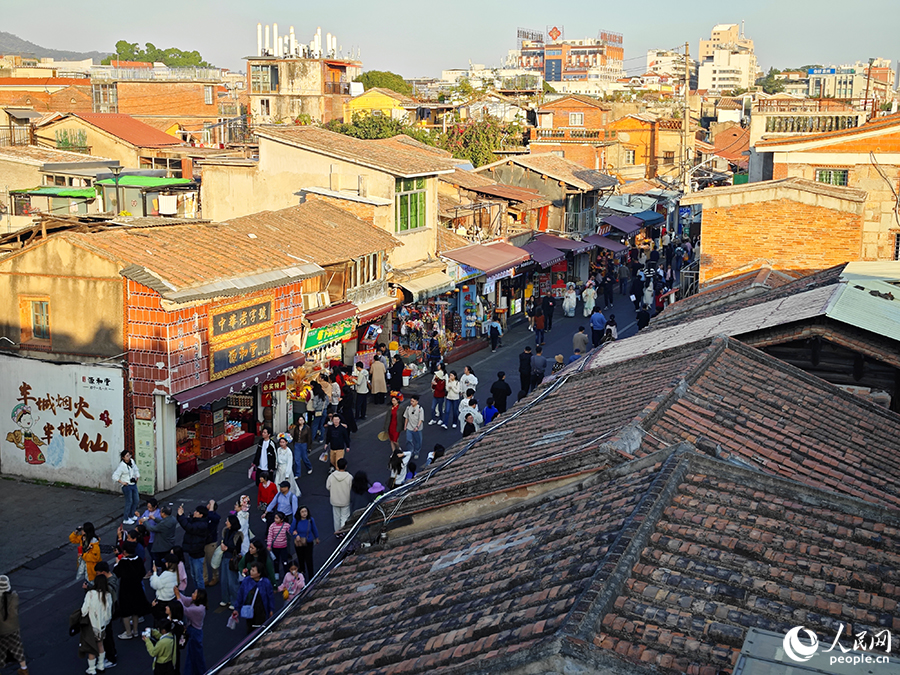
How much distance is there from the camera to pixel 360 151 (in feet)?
90.2

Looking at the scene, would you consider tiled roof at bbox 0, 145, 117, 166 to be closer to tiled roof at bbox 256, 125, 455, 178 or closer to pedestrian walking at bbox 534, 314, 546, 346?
tiled roof at bbox 256, 125, 455, 178

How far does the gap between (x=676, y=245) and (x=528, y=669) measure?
39656 millimetres

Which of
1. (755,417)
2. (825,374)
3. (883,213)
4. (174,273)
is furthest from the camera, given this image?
(883,213)

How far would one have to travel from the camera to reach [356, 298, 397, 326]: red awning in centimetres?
2400

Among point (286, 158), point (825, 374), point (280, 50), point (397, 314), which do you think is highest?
point (280, 50)

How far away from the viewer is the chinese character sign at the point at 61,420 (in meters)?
17.5

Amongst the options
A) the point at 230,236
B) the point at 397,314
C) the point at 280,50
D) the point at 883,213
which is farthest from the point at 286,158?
the point at 280,50

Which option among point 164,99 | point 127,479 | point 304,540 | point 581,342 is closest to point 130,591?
→ point 304,540

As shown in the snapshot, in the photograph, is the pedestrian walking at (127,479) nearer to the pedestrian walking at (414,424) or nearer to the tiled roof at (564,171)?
the pedestrian walking at (414,424)

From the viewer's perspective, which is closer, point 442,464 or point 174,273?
point 442,464

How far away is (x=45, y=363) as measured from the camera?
58.4ft

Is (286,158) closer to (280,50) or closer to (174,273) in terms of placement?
(174,273)

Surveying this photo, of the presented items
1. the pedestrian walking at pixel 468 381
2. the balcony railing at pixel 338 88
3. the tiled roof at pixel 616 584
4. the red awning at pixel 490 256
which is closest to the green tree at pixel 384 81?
the balcony railing at pixel 338 88

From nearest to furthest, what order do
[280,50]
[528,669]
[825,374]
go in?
1. [528,669]
2. [825,374]
3. [280,50]
